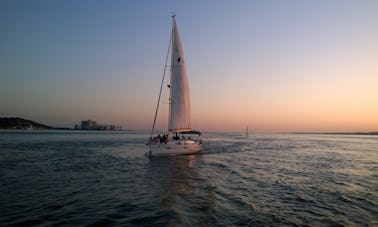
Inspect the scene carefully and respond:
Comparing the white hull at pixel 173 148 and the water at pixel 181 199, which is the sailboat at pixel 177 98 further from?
the water at pixel 181 199

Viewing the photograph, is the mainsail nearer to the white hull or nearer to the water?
the white hull

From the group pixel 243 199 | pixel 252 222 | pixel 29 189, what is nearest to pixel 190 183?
pixel 243 199

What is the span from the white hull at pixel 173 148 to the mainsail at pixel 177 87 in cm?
225

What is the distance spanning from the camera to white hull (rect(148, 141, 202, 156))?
3056cm

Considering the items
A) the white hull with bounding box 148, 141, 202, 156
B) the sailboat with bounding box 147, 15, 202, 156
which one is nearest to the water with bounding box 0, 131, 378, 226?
the white hull with bounding box 148, 141, 202, 156

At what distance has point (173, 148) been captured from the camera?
106ft

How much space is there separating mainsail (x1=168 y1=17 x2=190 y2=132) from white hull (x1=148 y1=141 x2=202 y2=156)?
7.40 ft

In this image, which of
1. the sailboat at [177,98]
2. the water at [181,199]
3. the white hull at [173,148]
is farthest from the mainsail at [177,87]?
the water at [181,199]

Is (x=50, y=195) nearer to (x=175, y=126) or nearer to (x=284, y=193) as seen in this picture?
(x=284, y=193)

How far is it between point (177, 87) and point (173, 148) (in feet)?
26.2

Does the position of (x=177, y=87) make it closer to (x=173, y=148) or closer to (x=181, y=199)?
(x=173, y=148)

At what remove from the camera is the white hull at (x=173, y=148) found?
30562mm

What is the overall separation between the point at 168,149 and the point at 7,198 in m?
20.4

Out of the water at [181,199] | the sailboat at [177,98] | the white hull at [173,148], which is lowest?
the water at [181,199]
